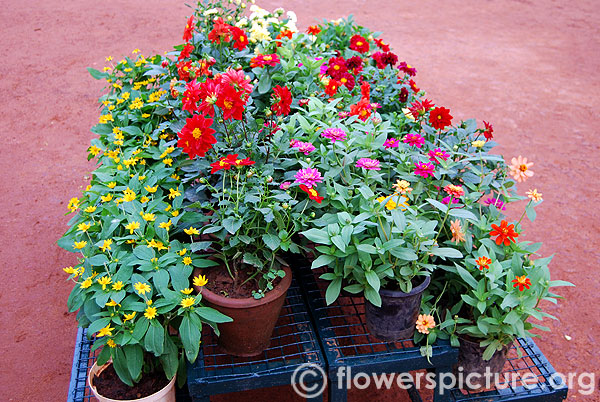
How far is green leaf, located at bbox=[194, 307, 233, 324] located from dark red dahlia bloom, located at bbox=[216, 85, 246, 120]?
0.66m

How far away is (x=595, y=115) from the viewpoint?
181 inches

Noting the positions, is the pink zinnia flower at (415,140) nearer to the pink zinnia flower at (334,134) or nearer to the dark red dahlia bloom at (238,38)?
the pink zinnia flower at (334,134)

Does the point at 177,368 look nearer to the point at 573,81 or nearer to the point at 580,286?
the point at 580,286

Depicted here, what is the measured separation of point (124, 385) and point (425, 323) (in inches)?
39.1

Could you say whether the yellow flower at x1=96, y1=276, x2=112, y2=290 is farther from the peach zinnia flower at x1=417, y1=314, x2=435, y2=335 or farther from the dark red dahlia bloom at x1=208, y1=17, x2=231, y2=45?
the dark red dahlia bloom at x1=208, y1=17, x2=231, y2=45

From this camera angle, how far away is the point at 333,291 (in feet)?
5.53

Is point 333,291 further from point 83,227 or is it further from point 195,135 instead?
point 83,227

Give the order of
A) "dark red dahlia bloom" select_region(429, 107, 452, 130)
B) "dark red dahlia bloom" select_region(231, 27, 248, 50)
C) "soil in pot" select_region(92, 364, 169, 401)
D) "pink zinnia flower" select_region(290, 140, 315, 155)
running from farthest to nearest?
"dark red dahlia bloom" select_region(231, 27, 248, 50) → "dark red dahlia bloom" select_region(429, 107, 452, 130) → "pink zinnia flower" select_region(290, 140, 315, 155) → "soil in pot" select_region(92, 364, 169, 401)

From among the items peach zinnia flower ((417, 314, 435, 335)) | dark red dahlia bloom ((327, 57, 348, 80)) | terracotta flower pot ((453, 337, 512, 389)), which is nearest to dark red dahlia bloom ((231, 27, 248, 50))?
dark red dahlia bloom ((327, 57, 348, 80))

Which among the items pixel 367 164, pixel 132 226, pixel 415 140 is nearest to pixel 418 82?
pixel 415 140

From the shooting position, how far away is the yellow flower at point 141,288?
153 cm

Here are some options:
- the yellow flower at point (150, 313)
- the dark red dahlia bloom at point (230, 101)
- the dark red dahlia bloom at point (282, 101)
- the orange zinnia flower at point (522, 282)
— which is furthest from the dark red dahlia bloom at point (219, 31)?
the orange zinnia flower at point (522, 282)

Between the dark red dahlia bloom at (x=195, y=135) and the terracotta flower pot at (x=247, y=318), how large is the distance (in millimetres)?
414

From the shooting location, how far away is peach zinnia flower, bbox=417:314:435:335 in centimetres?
170
